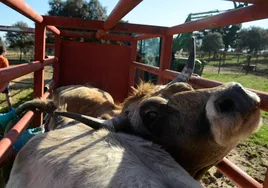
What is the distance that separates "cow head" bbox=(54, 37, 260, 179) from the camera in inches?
60.4

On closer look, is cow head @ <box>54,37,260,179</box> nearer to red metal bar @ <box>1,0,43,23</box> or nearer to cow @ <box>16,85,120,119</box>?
red metal bar @ <box>1,0,43,23</box>

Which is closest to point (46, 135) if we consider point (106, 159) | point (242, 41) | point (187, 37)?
point (106, 159)

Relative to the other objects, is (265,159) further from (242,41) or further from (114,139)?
(242,41)

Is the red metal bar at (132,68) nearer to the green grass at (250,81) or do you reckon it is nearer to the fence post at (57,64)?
the fence post at (57,64)

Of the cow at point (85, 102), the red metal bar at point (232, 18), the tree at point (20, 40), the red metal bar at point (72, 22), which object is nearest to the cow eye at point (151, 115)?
the red metal bar at point (232, 18)

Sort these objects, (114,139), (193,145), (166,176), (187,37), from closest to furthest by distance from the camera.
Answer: (166,176), (114,139), (193,145), (187,37)

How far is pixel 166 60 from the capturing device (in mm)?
3779

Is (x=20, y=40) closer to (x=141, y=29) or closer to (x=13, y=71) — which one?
(x=141, y=29)

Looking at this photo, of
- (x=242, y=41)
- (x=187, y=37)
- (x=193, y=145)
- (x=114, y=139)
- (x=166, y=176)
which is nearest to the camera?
(x=166, y=176)

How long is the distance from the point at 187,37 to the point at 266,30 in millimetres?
41631

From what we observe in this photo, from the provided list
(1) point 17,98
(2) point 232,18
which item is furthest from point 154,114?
(1) point 17,98

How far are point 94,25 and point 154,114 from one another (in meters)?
2.05

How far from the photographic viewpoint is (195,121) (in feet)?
5.77

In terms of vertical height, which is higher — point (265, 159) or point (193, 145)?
point (193, 145)
